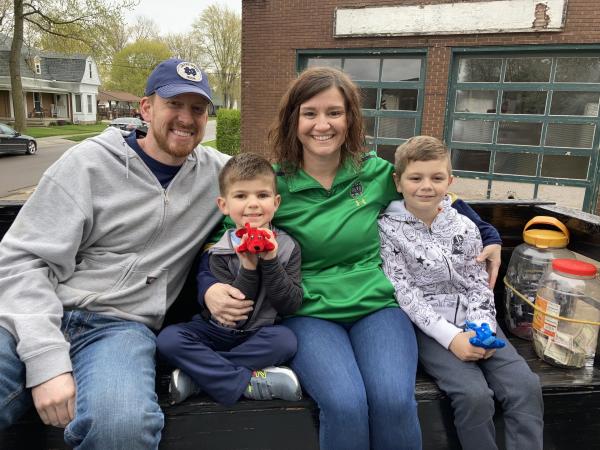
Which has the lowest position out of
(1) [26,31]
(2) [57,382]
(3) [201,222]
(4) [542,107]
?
(2) [57,382]

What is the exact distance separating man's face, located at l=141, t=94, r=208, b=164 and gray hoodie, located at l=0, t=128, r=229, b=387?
0.33 feet

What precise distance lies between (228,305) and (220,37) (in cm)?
5404

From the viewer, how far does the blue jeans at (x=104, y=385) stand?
1530mm

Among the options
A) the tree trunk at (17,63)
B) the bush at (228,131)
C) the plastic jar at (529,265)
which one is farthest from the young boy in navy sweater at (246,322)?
the tree trunk at (17,63)

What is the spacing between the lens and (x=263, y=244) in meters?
1.78

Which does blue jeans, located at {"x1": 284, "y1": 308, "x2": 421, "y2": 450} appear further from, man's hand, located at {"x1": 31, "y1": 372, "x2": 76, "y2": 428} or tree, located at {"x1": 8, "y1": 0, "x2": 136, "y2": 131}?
tree, located at {"x1": 8, "y1": 0, "x2": 136, "y2": 131}

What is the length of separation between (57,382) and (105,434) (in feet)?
0.89

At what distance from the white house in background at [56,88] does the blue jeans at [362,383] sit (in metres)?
46.2

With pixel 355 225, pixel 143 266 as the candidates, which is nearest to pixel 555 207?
pixel 355 225

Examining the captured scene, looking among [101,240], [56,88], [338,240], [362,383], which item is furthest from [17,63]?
[362,383]

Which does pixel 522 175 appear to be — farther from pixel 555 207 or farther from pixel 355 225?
pixel 355 225

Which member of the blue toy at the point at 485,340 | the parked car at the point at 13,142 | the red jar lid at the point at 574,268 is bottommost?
the parked car at the point at 13,142

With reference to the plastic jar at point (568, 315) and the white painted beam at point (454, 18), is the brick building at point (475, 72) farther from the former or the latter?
the plastic jar at point (568, 315)

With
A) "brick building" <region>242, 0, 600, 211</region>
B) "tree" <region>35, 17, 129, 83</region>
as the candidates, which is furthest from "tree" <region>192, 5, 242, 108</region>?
"brick building" <region>242, 0, 600, 211</region>
